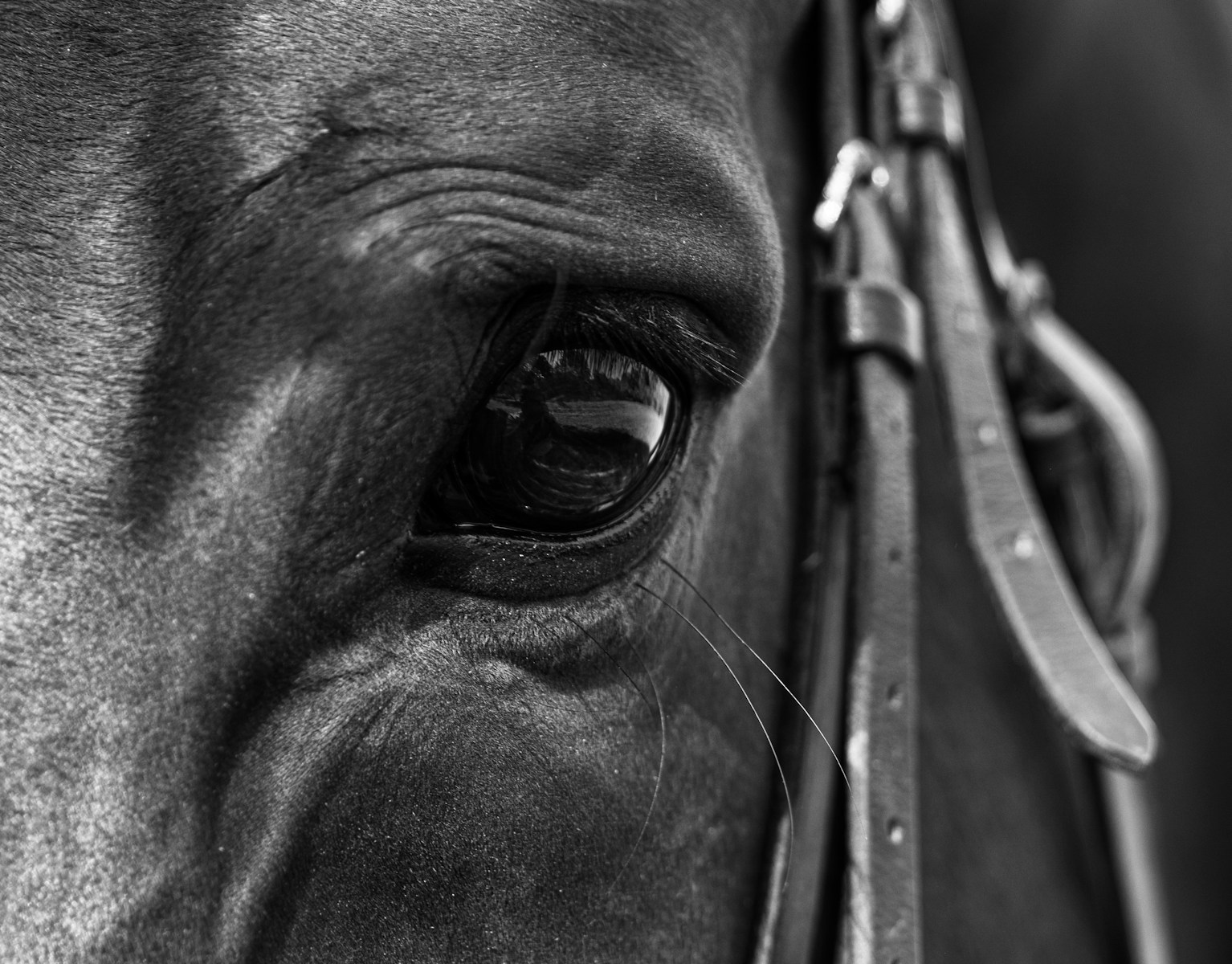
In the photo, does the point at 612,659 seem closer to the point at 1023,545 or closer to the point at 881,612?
the point at 881,612

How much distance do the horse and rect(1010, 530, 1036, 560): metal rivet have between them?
0.36 meters

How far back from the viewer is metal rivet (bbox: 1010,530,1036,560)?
99 cm

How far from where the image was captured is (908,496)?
0.91 m

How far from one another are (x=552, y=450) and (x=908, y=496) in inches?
14.5

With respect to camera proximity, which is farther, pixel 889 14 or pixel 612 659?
pixel 889 14

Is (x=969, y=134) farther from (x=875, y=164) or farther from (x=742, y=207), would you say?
(x=742, y=207)

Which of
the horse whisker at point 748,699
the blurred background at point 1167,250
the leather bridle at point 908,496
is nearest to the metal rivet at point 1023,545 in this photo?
the leather bridle at point 908,496

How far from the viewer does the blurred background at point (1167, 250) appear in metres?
1.52

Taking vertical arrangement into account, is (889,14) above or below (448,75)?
above

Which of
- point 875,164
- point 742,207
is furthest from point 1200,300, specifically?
point 742,207

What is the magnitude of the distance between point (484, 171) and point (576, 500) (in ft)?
0.58

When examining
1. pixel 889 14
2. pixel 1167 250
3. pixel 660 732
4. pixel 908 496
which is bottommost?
pixel 660 732

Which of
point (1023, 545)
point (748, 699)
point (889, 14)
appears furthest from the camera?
point (889, 14)

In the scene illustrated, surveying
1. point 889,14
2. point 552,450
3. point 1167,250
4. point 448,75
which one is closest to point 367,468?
point 552,450
